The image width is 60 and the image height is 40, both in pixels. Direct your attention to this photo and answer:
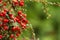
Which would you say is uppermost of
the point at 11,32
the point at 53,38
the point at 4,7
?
the point at 4,7

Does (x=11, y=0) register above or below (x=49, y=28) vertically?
above

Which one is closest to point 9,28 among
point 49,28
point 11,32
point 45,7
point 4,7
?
point 11,32

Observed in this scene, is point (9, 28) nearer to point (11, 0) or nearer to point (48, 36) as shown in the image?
point (11, 0)

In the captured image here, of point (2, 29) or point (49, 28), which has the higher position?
point (2, 29)

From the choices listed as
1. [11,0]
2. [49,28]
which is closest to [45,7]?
[11,0]

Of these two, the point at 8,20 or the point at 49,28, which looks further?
the point at 49,28

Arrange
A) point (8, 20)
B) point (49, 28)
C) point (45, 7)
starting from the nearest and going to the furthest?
point (8, 20)
point (45, 7)
point (49, 28)

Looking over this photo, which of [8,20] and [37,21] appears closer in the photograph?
[8,20]

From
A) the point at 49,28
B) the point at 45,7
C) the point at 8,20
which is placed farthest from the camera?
Result: the point at 49,28

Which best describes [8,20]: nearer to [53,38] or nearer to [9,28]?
[9,28]
